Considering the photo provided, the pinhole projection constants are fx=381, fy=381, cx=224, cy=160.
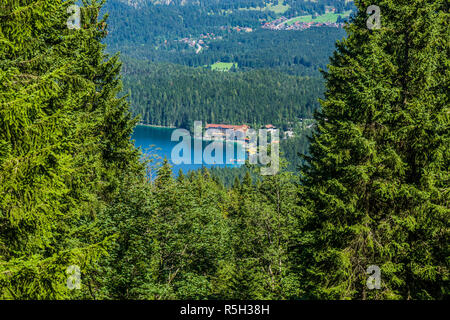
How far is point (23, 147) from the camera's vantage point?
599 cm

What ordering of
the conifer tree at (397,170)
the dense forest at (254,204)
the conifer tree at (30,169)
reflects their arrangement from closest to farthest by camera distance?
the conifer tree at (30,169) < the dense forest at (254,204) < the conifer tree at (397,170)

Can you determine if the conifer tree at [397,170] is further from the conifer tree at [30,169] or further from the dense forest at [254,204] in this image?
the conifer tree at [30,169]

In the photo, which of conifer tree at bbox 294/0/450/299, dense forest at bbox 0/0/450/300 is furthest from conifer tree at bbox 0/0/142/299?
conifer tree at bbox 294/0/450/299

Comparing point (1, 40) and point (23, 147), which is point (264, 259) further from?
point (1, 40)

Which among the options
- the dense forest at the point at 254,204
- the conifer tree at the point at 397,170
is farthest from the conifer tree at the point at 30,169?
the conifer tree at the point at 397,170

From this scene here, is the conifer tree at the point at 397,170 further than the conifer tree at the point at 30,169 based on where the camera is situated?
Yes

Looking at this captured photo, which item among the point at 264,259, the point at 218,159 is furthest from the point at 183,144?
the point at 264,259

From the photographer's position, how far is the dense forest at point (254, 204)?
5.93m

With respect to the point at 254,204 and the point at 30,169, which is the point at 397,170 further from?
the point at 30,169

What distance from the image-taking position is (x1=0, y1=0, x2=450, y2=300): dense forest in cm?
593

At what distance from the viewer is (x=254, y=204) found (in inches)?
535

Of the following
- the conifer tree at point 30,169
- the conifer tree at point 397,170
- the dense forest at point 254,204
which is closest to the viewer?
the conifer tree at point 30,169

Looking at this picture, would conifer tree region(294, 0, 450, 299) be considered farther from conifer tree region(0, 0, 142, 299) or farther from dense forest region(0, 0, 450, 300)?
conifer tree region(0, 0, 142, 299)

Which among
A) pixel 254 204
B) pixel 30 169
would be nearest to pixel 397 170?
pixel 254 204
